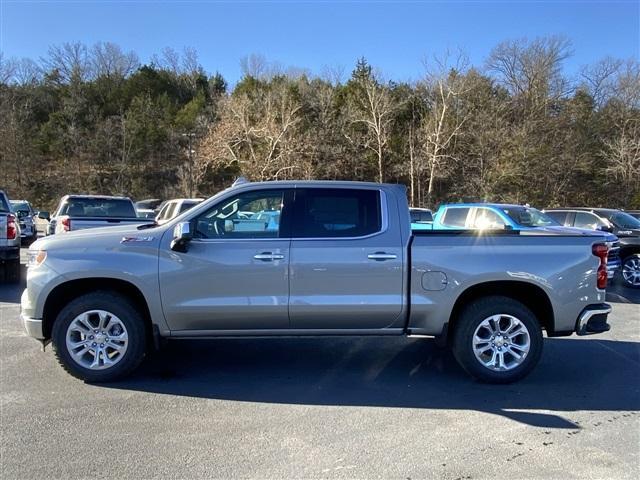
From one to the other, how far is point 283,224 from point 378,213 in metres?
0.93

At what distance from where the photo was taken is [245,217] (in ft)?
17.0

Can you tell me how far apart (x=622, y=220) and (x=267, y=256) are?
37.4ft

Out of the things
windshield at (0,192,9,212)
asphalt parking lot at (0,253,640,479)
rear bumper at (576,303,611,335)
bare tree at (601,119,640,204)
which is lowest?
asphalt parking lot at (0,253,640,479)

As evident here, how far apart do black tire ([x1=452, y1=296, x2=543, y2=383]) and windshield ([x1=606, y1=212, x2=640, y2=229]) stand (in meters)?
9.37

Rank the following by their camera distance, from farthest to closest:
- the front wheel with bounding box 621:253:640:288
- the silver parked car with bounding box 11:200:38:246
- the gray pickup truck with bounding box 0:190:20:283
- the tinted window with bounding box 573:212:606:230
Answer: the silver parked car with bounding box 11:200:38:246 → the tinted window with bounding box 573:212:606:230 → the front wheel with bounding box 621:253:640:288 → the gray pickup truck with bounding box 0:190:20:283

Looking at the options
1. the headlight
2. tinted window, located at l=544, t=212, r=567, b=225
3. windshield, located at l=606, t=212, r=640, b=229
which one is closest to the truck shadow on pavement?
the headlight

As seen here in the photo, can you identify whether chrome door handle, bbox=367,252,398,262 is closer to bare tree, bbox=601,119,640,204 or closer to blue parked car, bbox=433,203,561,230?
blue parked car, bbox=433,203,561,230

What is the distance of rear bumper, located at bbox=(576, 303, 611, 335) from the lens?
5.15 metres

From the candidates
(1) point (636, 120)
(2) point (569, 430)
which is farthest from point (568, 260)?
(1) point (636, 120)

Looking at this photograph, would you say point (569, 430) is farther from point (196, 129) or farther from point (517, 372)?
point (196, 129)

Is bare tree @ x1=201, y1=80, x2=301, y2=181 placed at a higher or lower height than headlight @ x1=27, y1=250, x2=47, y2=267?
higher

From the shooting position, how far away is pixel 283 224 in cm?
513

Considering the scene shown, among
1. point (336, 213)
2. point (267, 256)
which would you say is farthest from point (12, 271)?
point (336, 213)

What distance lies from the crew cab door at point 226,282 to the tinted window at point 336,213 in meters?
0.28
